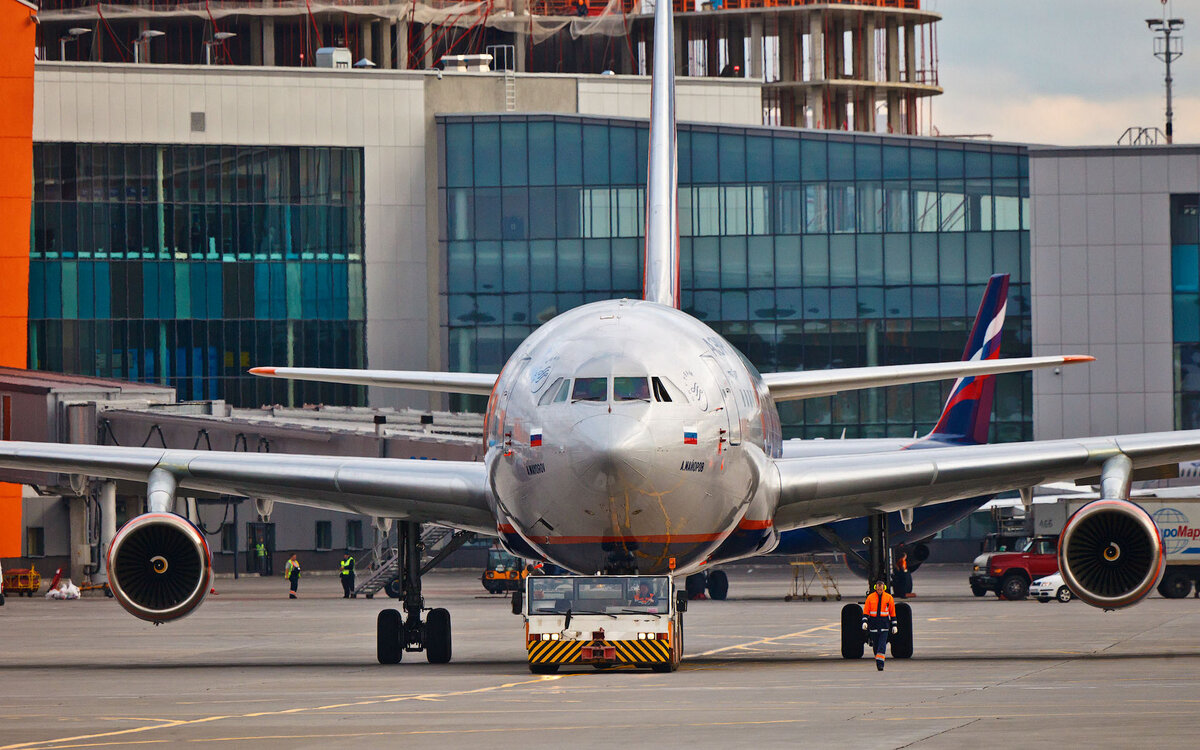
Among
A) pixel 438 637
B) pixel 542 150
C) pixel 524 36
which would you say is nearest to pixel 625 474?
pixel 438 637

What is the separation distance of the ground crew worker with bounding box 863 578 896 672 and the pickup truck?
98.0 feet

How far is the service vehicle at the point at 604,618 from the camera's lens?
74.2 ft

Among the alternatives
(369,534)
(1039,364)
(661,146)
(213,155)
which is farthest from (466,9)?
(1039,364)

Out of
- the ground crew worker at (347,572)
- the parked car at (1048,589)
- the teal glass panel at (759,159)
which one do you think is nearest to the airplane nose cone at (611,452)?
the parked car at (1048,589)

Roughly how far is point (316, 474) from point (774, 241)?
190ft

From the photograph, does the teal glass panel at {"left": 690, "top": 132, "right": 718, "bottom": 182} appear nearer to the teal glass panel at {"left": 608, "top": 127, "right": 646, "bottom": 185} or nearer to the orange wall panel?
the teal glass panel at {"left": 608, "top": 127, "right": 646, "bottom": 185}

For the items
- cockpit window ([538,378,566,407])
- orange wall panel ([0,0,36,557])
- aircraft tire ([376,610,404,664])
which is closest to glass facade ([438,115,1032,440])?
orange wall panel ([0,0,36,557])

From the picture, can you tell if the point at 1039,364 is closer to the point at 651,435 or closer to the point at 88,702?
the point at 651,435

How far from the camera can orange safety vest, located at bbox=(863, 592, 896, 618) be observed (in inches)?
971

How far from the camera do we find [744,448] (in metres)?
23.3

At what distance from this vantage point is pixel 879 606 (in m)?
24.8

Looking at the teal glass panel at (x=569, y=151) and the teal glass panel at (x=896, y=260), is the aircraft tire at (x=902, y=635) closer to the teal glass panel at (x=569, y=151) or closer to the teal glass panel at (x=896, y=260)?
the teal glass panel at (x=896, y=260)

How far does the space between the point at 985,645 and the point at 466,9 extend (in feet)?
298

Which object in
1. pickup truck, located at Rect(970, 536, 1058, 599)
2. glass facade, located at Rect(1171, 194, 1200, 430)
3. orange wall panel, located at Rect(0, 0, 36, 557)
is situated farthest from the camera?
glass facade, located at Rect(1171, 194, 1200, 430)
